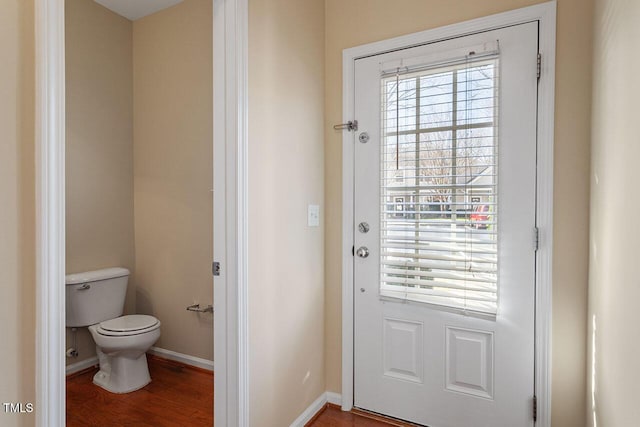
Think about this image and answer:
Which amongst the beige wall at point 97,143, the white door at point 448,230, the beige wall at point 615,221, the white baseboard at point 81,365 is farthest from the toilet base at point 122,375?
the beige wall at point 615,221

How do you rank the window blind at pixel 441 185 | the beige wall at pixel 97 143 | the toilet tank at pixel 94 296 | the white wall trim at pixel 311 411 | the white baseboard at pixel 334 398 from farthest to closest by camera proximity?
the beige wall at pixel 97 143 → the toilet tank at pixel 94 296 → the white baseboard at pixel 334 398 → the white wall trim at pixel 311 411 → the window blind at pixel 441 185

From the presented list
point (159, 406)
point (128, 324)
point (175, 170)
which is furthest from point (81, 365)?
point (175, 170)

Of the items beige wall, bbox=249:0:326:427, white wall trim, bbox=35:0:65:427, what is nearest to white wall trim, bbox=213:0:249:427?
beige wall, bbox=249:0:326:427

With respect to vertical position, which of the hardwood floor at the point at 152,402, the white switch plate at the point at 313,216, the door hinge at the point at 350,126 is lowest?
the hardwood floor at the point at 152,402

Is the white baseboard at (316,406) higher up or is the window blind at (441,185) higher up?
the window blind at (441,185)

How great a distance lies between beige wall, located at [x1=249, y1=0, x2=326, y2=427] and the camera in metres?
1.62

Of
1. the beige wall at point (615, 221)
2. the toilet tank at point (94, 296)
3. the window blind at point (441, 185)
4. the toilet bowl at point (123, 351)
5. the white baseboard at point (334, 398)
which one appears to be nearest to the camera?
the beige wall at point (615, 221)

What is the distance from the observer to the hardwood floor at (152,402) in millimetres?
2068

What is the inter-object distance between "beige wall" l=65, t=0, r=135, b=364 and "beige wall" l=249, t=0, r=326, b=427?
1.74 metres

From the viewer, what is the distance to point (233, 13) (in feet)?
4.88

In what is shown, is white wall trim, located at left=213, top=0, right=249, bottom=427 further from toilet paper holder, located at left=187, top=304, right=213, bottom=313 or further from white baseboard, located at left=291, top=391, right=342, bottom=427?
toilet paper holder, located at left=187, top=304, right=213, bottom=313

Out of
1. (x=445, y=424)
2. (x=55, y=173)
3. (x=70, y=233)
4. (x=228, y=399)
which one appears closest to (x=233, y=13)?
(x=55, y=173)

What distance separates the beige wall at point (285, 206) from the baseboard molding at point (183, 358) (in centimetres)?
101

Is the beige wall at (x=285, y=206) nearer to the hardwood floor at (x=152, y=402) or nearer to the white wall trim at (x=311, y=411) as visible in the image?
the white wall trim at (x=311, y=411)
